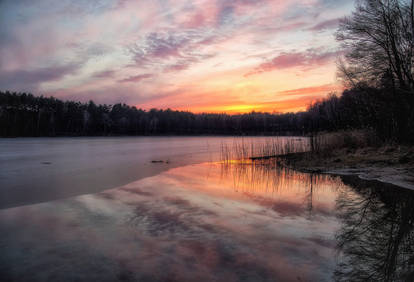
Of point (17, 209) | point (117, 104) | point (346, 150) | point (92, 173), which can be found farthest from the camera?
point (117, 104)

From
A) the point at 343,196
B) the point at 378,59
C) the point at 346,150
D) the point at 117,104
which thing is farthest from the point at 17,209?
the point at 117,104

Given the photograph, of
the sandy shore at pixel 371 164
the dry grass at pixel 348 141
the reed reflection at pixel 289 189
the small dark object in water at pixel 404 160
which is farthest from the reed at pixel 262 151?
the small dark object in water at pixel 404 160

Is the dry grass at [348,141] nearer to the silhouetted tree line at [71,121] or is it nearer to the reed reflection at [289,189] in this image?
the reed reflection at [289,189]

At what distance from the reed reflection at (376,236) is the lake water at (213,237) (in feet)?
0.05

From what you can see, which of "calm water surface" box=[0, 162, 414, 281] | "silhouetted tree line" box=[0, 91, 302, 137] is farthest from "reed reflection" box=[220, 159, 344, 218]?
"silhouetted tree line" box=[0, 91, 302, 137]

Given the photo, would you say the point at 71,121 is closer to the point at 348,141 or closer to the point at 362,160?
the point at 348,141

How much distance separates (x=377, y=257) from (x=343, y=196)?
11.9ft

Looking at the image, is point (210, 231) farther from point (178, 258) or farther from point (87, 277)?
point (87, 277)

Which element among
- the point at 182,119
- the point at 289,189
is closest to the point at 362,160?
the point at 289,189

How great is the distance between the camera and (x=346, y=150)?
49.6 ft

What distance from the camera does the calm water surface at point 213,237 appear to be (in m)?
3.16

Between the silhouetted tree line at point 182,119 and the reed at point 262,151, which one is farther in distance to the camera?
the reed at point 262,151

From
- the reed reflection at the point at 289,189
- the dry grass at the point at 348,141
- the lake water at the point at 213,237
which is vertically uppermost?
the dry grass at the point at 348,141

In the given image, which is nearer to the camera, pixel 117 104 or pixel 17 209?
pixel 17 209
